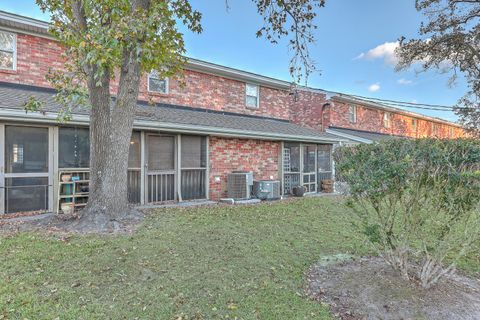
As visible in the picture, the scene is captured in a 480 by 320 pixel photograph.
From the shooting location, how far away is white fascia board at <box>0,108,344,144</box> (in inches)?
277

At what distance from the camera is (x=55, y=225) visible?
21.0ft

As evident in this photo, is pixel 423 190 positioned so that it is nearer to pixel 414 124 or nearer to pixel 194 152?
pixel 194 152

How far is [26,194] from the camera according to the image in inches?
307

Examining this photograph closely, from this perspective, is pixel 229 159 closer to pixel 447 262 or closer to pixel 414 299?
pixel 447 262

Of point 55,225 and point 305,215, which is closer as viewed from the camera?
point 55,225

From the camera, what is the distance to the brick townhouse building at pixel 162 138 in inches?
306

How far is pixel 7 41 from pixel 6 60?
0.56 m

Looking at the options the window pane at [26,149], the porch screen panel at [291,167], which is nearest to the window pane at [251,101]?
the porch screen panel at [291,167]

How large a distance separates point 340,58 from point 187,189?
38.9ft

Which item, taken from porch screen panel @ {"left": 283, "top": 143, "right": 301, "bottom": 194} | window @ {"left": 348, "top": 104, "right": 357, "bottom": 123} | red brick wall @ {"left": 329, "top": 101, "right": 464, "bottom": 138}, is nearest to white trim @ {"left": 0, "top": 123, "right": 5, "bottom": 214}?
porch screen panel @ {"left": 283, "top": 143, "right": 301, "bottom": 194}

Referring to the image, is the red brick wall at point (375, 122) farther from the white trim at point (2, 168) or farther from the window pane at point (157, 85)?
the white trim at point (2, 168)

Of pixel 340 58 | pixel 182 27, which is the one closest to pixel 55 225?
pixel 182 27

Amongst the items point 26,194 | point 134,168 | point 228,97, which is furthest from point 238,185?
point 26,194

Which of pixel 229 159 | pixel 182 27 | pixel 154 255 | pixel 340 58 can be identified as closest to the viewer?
pixel 154 255
